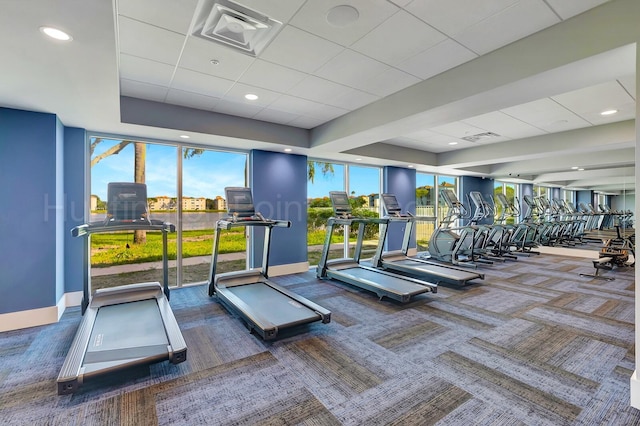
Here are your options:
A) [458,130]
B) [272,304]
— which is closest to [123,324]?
[272,304]

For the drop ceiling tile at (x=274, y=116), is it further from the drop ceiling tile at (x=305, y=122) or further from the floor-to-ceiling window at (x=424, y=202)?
the floor-to-ceiling window at (x=424, y=202)

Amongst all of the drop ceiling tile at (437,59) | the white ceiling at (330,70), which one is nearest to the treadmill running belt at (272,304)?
the white ceiling at (330,70)

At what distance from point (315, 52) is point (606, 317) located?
4774 millimetres

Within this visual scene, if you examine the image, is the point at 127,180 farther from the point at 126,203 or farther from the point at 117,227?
the point at 117,227

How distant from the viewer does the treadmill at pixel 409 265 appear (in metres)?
5.22

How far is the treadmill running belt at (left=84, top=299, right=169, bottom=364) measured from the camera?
249 cm

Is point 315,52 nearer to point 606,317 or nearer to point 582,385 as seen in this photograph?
point 582,385

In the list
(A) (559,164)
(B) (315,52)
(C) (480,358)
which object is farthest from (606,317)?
(A) (559,164)

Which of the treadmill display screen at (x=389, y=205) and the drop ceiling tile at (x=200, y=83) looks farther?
the treadmill display screen at (x=389, y=205)

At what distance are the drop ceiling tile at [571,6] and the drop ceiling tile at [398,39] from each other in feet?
2.72

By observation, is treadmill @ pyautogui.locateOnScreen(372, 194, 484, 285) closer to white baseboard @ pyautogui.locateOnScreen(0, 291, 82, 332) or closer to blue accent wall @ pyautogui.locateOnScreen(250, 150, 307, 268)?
blue accent wall @ pyautogui.locateOnScreen(250, 150, 307, 268)

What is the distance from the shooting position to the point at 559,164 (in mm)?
7887

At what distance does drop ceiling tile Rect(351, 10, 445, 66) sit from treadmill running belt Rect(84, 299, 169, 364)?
3356mm

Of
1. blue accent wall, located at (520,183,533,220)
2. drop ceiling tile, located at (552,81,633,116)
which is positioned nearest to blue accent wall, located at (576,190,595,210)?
blue accent wall, located at (520,183,533,220)
